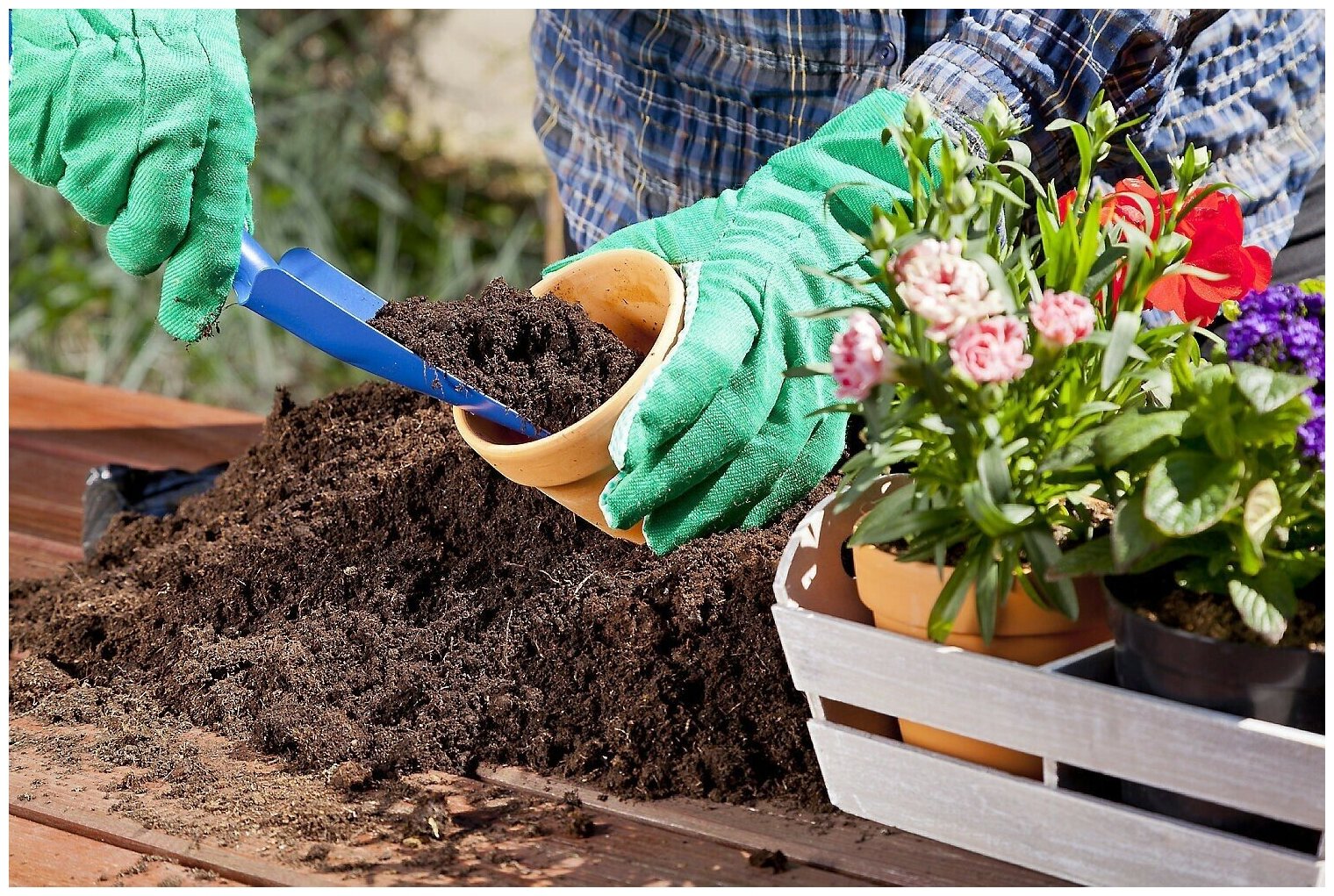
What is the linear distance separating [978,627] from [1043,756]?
3.7 inches

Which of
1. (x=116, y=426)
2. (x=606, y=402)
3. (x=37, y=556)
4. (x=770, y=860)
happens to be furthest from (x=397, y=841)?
(x=116, y=426)

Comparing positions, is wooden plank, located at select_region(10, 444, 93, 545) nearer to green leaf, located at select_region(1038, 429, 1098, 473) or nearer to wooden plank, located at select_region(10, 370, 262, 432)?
wooden plank, located at select_region(10, 370, 262, 432)

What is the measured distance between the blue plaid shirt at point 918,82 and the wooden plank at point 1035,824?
0.59 meters

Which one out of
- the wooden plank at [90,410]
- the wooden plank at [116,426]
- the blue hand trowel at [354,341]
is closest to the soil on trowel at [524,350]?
the blue hand trowel at [354,341]

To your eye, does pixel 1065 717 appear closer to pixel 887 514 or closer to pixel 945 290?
pixel 887 514

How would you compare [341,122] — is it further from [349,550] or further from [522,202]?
[349,550]

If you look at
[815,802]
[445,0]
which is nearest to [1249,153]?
[815,802]

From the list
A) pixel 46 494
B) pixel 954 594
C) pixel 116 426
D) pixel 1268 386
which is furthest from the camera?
pixel 116 426

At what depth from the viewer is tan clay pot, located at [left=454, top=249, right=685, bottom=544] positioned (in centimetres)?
104

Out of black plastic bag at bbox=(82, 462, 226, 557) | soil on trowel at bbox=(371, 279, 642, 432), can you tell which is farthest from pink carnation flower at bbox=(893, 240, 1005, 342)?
black plastic bag at bbox=(82, 462, 226, 557)

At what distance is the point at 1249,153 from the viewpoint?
1469 millimetres

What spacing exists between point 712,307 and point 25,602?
85 cm

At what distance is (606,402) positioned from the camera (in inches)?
41.8

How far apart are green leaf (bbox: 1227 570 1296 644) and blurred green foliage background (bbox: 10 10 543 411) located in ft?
8.64
